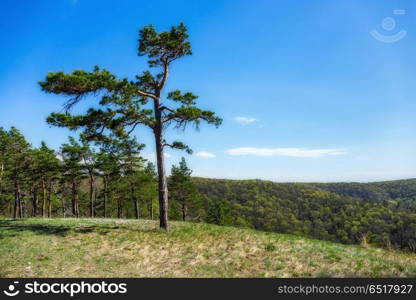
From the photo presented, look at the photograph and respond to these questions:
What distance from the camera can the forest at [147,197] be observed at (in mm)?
36062

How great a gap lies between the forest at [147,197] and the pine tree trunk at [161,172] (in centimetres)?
282

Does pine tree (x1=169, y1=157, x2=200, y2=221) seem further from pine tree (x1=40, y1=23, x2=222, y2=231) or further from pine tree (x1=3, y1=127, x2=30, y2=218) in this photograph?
pine tree (x1=40, y1=23, x2=222, y2=231)

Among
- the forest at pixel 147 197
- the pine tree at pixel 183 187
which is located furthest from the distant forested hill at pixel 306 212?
the pine tree at pixel 183 187

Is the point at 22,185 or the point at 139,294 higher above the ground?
the point at 22,185

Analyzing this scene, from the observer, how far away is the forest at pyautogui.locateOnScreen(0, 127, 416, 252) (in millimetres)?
36062

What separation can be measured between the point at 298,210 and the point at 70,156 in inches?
4919

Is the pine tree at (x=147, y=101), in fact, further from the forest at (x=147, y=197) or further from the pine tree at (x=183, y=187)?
the pine tree at (x=183, y=187)

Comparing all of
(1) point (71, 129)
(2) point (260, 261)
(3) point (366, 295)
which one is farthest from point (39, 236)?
(3) point (366, 295)

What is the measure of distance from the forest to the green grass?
518 cm

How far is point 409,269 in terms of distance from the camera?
8.66m

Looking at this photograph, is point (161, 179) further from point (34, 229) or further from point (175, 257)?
point (34, 229)

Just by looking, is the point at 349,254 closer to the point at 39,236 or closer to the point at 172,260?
the point at 172,260

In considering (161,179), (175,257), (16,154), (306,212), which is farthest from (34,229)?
(306,212)

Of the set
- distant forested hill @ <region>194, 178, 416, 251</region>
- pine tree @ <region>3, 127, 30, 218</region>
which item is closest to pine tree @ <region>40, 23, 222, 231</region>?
pine tree @ <region>3, 127, 30, 218</region>
